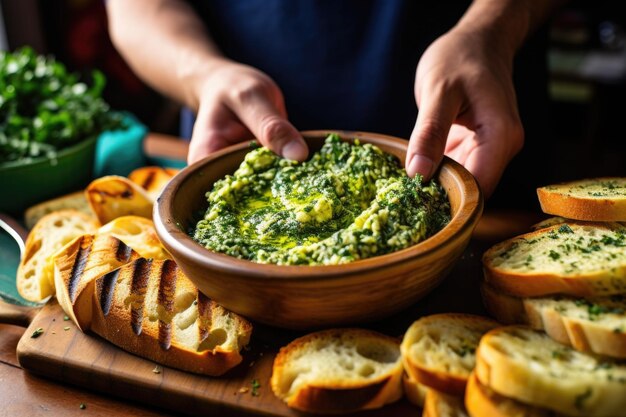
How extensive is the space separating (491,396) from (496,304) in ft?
1.43

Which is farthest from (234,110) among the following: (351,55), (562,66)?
(562,66)

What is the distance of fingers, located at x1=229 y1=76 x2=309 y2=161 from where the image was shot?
224 cm

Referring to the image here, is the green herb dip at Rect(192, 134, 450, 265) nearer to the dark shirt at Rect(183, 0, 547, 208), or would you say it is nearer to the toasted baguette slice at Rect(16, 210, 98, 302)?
the toasted baguette slice at Rect(16, 210, 98, 302)

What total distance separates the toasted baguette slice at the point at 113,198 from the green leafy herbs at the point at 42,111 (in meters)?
0.54

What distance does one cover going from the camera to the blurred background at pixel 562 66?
16.8ft

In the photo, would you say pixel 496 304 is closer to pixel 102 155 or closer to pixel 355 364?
pixel 355 364

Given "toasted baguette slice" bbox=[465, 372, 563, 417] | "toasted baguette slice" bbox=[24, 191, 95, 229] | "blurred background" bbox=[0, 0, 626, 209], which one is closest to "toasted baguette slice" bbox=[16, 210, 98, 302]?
"toasted baguette slice" bbox=[24, 191, 95, 229]

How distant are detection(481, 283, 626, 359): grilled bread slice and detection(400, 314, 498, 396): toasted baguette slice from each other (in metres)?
0.07

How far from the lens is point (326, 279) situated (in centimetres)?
153

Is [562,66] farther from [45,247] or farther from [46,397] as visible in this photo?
[46,397]

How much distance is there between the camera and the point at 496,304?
178cm

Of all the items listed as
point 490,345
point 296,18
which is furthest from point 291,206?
point 296,18

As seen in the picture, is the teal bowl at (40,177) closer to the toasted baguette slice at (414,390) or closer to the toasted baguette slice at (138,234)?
the toasted baguette slice at (138,234)

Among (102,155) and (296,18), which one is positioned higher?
(296,18)
